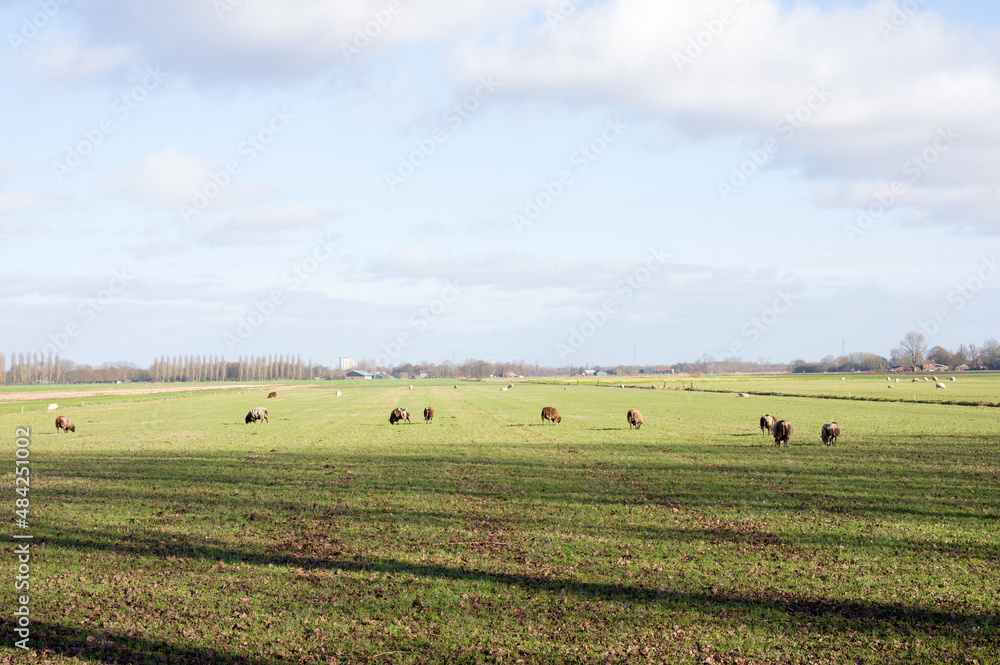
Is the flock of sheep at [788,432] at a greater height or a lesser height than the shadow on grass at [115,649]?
greater

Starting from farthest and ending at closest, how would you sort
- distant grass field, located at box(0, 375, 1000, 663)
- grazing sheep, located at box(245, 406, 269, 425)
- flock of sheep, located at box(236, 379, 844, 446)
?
grazing sheep, located at box(245, 406, 269, 425) < flock of sheep, located at box(236, 379, 844, 446) < distant grass field, located at box(0, 375, 1000, 663)

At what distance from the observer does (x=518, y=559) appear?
10.2 m

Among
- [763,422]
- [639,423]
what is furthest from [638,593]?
[639,423]

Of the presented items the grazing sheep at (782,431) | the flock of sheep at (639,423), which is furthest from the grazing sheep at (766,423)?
the grazing sheep at (782,431)

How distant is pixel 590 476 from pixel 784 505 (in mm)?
5363

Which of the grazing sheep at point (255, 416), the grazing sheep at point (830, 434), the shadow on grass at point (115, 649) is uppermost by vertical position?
the grazing sheep at point (830, 434)

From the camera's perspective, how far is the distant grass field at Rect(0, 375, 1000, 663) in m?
7.17

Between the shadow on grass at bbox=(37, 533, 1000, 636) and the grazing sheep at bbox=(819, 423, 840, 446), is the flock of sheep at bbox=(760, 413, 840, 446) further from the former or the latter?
the shadow on grass at bbox=(37, 533, 1000, 636)

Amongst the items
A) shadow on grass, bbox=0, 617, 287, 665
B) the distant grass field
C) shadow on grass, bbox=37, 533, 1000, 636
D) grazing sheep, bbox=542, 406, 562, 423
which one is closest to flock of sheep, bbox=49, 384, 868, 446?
grazing sheep, bbox=542, 406, 562, 423

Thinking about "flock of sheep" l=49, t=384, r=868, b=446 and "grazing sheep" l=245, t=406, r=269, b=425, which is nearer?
"flock of sheep" l=49, t=384, r=868, b=446

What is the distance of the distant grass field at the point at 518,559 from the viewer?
7.17 m

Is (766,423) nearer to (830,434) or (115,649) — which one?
(830,434)

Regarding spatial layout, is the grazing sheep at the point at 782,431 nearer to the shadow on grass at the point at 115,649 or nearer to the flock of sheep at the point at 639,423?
the flock of sheep at the point at 639,423

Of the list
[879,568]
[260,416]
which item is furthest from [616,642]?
[260,416]
